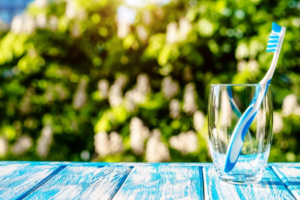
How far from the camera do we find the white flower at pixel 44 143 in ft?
7.39

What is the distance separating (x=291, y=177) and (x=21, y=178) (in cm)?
51

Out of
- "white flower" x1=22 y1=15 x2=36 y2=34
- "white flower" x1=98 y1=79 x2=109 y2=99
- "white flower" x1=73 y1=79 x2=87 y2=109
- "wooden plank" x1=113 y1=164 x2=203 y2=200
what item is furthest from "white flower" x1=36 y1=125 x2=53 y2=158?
"wooden plank" x1=113 y1=164 x2=203 y2=200

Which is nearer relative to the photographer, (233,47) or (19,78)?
(233,47)

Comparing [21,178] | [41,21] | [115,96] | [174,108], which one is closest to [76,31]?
[41,21]

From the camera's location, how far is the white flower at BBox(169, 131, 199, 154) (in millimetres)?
1971

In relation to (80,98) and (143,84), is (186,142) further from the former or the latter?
(80,98)

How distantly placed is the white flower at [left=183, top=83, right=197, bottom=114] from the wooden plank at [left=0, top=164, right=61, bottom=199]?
1.29m

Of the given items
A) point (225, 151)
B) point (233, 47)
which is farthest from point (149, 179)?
point (233, 47)

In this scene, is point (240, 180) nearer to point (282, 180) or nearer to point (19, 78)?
point (282, 180)

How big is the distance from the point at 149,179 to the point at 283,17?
1711 mm

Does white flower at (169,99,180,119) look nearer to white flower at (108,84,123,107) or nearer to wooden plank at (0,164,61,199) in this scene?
white flower at (108,84,123,107)

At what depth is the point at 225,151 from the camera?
686 mm

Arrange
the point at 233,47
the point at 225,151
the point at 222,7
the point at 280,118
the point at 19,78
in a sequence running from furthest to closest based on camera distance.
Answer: the point at 19,78 < the point at 233,47 < the point at 222,7 < the point at 280,118 < the point at 225,151

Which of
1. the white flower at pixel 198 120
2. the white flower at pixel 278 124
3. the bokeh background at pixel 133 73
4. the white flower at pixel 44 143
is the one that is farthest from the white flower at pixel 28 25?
the white flower at pixel 278 124
